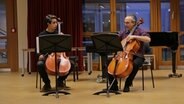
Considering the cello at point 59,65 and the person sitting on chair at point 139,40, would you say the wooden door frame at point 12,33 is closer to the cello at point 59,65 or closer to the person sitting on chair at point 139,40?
the cello at point 59,65

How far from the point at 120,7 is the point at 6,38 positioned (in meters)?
3.05

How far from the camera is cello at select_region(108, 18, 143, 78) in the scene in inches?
205

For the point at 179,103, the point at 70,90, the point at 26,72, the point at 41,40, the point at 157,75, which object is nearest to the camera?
the point at 179,103

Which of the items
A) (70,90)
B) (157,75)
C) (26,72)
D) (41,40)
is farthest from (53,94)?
(26,72)

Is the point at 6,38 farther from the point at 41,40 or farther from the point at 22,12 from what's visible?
the point at 41,40

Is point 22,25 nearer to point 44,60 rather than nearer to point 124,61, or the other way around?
point 44,60

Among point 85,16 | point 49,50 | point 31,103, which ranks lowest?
point 31,103

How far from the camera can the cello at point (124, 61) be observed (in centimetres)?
521

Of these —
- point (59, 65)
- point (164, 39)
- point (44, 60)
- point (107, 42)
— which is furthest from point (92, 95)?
point (164, 39)

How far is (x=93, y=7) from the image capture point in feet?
31.3

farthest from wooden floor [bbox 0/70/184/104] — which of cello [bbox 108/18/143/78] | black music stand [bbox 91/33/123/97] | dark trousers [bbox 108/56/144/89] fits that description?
black music stand [bbox 91/33/123/97]

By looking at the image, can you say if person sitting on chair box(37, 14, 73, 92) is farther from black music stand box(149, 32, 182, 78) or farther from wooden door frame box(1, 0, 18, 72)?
wooden door frame box(1, 0, 18, 72)

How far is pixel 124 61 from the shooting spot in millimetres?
5238

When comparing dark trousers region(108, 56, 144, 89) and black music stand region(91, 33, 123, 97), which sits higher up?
black music stand region(91, 33, 123, 97)
